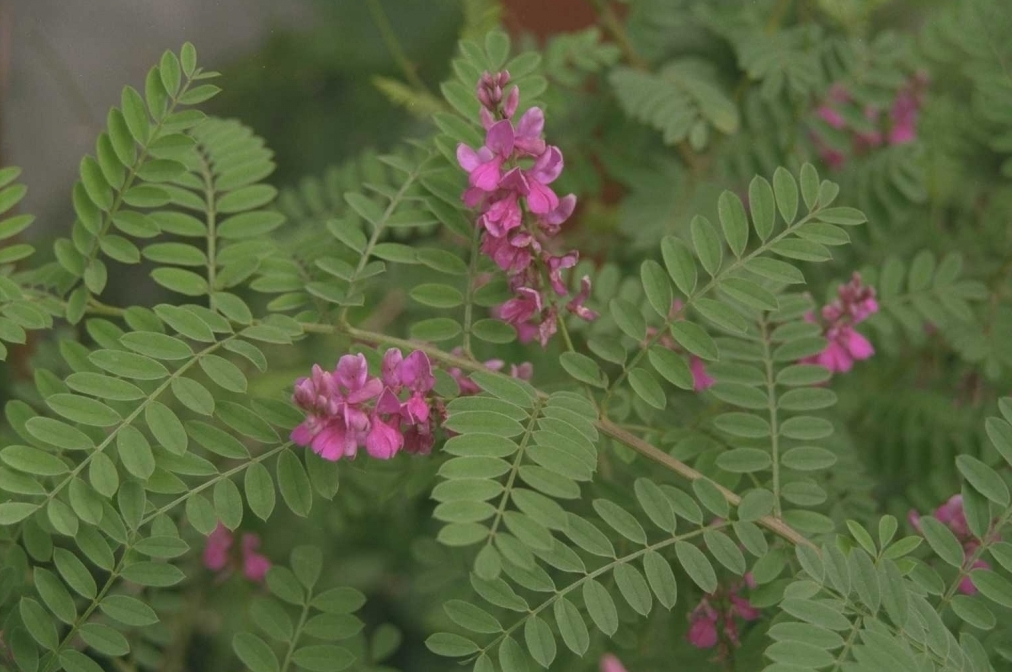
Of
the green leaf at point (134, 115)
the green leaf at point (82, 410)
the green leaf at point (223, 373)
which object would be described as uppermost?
the green leaf at point (134, 115)

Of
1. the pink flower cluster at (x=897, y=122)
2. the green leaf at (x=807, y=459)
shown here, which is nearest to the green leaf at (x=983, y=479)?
the green leaf at (x=807, y=459)

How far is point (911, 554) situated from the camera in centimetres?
88

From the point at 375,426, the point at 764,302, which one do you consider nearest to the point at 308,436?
the point at 375,426

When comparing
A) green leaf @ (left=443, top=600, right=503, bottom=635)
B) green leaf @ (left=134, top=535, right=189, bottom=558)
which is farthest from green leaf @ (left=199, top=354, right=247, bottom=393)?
green leaf @ (left=443, top=600, right=503, bottom=635)

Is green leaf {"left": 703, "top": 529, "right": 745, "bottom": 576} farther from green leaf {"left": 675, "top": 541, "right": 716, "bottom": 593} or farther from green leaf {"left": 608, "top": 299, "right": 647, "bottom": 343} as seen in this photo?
green leaf {"left": 608, "top": 299, "right": 647, "bottom": 343}

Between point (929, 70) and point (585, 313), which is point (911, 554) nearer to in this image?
point (585, 313)

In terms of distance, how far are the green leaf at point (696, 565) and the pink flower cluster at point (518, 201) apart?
18 cm

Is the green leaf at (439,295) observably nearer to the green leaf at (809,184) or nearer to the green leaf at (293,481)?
the green leaf at (293,481)

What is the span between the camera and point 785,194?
813mm

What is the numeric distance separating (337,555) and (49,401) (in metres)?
0.73

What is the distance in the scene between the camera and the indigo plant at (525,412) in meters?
0.72

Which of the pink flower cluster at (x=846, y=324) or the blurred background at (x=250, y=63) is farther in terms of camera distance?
the blurred background at (x=250, y=63)

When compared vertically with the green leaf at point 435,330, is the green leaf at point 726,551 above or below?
below

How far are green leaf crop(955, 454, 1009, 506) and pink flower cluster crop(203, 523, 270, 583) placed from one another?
27.4 inches
